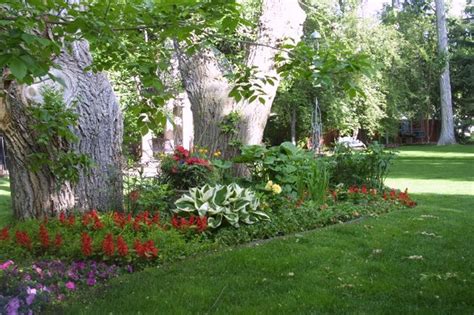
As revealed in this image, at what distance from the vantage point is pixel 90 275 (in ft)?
→ 14.6

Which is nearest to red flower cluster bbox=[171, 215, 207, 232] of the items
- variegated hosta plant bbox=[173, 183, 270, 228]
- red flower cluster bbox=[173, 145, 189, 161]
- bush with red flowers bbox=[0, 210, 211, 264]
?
bush with red flowers bbox=[0, 210, 211, 264]

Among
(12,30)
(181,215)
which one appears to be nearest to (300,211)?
(181,215)

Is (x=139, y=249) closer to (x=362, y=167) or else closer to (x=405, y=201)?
(x=405, y=201)

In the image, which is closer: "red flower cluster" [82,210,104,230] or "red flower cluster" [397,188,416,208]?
"red flower cluster" [82,210,104,230]

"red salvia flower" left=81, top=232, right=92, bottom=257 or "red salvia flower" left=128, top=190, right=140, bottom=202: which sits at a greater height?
"red salvia flower" left=128, top=190, right=140, bottom=202

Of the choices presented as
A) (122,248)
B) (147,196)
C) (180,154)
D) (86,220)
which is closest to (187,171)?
(180,154)

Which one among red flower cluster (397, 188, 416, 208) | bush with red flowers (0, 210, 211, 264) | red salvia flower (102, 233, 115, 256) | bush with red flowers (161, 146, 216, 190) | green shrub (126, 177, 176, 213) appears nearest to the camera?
red salvia flower (102, 233, 115, 256)

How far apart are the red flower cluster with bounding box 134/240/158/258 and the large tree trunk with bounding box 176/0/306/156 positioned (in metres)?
4.31

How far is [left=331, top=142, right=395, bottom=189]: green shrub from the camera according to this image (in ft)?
31.4

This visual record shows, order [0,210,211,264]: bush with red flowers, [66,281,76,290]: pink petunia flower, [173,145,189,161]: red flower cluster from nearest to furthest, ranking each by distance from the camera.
A: 1. [66,281,76,290]: pink petunia flower
2. [0,210,211,264]: bush with red flowers
3. [173,145,189,161]: red flower cluster

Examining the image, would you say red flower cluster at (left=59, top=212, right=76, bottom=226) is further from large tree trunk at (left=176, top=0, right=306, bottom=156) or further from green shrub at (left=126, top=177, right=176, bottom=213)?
large tree trunk at (left=176, top=0, right=306, bottom=156)

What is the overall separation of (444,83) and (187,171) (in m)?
28.3

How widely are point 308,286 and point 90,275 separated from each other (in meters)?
1.83

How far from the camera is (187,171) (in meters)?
7.54
